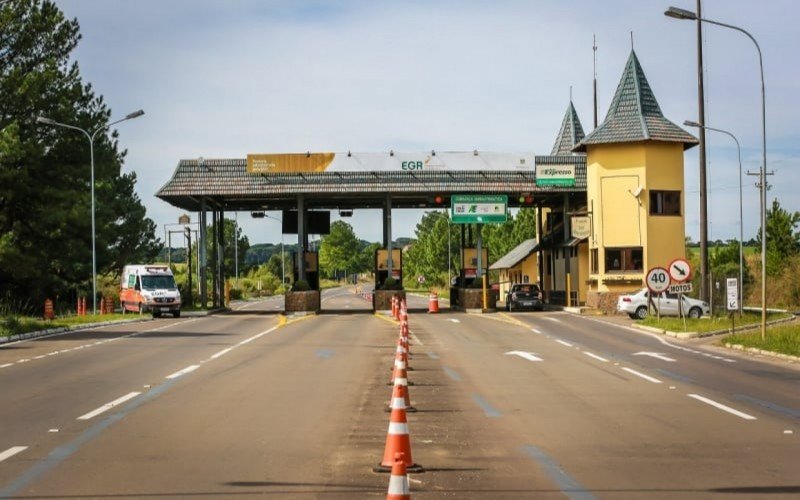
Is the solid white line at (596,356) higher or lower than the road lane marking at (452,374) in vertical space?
lower

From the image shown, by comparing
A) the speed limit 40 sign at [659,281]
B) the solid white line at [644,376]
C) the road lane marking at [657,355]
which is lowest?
the road lane marking at [657,355]

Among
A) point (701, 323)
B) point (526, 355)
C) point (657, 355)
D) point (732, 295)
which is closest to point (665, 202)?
point (701, 323)

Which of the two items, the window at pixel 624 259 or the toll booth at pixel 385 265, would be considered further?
the toll booth at pixel 385 265

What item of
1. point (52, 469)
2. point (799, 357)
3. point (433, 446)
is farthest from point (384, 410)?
point (799, 357)

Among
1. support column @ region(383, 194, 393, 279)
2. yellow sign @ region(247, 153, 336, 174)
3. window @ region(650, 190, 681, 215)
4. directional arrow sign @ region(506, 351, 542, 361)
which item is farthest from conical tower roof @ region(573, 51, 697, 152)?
directional arrow sign @ region(506, 351, 542, 361)

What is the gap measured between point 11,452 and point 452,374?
9897 mm

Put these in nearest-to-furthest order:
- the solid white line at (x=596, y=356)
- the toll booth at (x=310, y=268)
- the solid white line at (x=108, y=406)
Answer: the solid white line at (x=108, y=406)
the solid white line at (x=596, y=356)
the toll booth at (x=310, y=268)

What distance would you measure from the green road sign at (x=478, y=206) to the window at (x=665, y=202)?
320 inches

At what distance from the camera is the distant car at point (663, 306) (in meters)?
43.2

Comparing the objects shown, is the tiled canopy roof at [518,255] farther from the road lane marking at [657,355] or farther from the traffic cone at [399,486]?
the traffic cone at [399,486]

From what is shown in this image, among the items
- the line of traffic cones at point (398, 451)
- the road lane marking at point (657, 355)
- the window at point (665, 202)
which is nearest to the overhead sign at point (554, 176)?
the window at point (665, 202)

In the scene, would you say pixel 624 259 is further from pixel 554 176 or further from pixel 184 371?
pixel 184 371

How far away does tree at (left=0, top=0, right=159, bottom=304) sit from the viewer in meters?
45.2

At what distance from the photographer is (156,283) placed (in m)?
52.0
